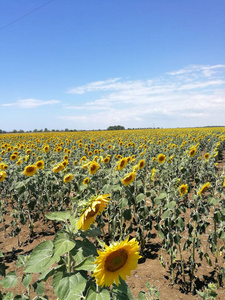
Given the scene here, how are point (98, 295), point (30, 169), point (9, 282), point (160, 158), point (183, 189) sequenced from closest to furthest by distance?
point (98, 295) → point (9, 282) → point (183, 189) → point (30, 169) → point (160, 158)

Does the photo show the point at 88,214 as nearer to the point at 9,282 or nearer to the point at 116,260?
the point at 116,260

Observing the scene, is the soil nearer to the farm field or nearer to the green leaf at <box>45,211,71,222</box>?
the farm field

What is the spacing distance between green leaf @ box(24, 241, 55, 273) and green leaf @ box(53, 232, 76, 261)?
0.05 metres

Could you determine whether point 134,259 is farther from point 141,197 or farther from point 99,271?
point 141,197

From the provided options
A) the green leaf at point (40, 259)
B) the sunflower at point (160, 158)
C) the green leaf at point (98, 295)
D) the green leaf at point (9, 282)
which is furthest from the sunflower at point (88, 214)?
the sunflower at point (160, 158)

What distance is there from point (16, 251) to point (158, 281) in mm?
2771

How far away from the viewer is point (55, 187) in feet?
18.3

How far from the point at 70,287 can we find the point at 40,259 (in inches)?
9.0

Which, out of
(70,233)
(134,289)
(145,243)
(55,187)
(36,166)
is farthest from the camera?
(55,187)

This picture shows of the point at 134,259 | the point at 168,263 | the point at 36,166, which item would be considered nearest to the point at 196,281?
the point at 168,263

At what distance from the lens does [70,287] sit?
115 centimetres

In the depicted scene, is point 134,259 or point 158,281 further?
point 158,281

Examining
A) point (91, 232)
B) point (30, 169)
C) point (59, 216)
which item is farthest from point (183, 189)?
point (30, 169)

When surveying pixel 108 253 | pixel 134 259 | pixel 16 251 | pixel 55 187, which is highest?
pixel 108 253
